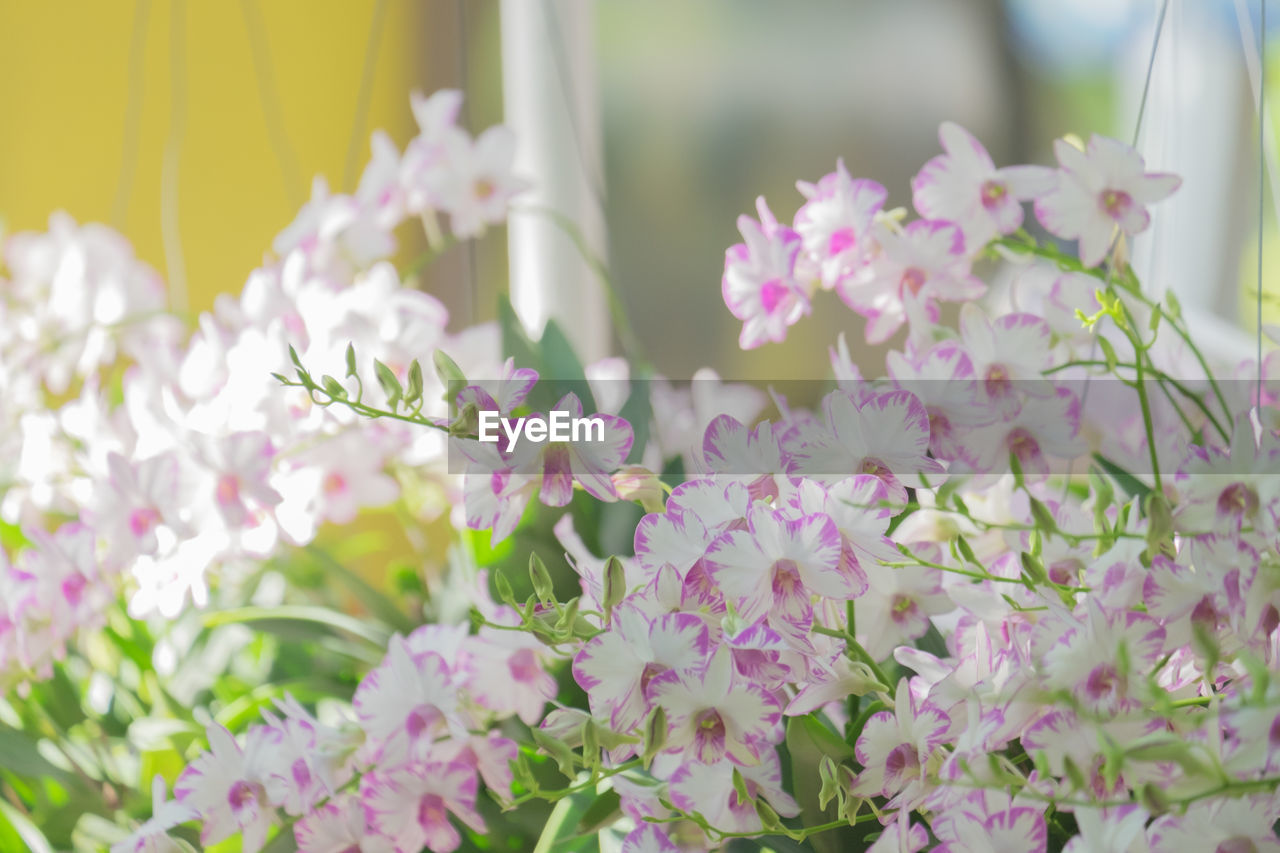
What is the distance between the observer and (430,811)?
393mm

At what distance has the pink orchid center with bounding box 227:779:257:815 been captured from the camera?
15.1 inches

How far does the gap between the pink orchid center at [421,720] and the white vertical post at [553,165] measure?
663 millimetres

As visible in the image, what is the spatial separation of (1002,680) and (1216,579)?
70 millimetres

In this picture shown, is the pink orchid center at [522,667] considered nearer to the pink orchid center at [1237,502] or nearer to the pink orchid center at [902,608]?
the pink orchid center at [902,608]

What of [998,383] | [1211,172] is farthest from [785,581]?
[1211,172]

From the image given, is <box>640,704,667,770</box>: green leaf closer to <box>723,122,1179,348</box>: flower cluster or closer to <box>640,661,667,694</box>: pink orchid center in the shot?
<box>640,661,667,694</box>: pink orchid center

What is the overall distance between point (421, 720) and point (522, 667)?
45 millimetres

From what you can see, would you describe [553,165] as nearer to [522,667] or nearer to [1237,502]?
[522,667]

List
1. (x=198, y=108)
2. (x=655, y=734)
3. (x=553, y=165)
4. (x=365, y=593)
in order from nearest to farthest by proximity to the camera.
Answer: (x=655, y=734) → (x=365, y=593) → (x=553, y=165) → (x=198, y=108)

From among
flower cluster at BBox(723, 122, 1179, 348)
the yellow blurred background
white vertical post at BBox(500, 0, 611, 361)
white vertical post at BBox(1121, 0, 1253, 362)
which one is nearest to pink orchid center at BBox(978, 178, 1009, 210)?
flower cluster at BBox(723, 122, 1179, 348)

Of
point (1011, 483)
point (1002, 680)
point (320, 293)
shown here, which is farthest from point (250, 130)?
point (1002, 680)

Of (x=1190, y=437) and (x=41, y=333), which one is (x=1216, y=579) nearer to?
(x=1190, y=437)

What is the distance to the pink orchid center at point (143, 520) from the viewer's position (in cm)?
53

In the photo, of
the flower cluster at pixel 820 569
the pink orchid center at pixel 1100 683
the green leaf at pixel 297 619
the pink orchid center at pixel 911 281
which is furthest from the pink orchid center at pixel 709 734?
the green leaf at pixel 297 619
